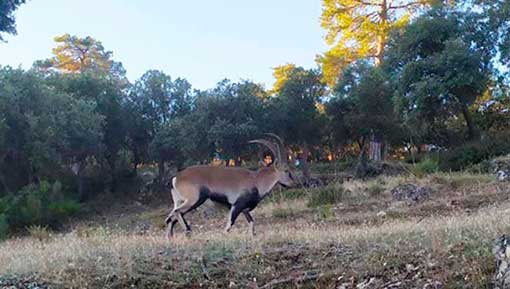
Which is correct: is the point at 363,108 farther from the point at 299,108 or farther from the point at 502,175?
the point at 502,175

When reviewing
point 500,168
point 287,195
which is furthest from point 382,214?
point 500,168

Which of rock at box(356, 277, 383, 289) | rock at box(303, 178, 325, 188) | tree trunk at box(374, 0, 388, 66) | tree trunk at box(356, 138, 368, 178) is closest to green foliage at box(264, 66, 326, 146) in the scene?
tree trunk at box(356, 138, 368, 178)

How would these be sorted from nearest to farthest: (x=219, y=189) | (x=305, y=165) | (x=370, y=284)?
(x=370, y=284) < (x=219, y=189) < (x=305, y=165)

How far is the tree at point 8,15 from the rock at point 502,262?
15598mm

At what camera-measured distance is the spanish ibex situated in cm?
979

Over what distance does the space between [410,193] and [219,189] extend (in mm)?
8273

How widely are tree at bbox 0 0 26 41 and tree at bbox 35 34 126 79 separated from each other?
25.4m

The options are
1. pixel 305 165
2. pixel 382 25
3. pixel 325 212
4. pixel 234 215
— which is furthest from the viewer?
pixel 382 25

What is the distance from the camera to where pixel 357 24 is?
110ft

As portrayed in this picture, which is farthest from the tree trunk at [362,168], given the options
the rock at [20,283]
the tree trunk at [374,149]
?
the rock at [20,283]

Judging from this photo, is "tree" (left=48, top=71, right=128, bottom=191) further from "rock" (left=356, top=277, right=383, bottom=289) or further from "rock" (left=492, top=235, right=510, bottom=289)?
"rock" (left=492, top=235, right=510, bottom=289)

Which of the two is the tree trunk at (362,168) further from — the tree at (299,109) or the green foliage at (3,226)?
the green foliage at (3,226)

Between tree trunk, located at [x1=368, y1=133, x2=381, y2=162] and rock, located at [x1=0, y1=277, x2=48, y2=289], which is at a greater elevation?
tree trunk, located at [x1=368, y1=133, x2=381, y2=162]

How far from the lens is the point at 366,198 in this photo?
17.5 meters
